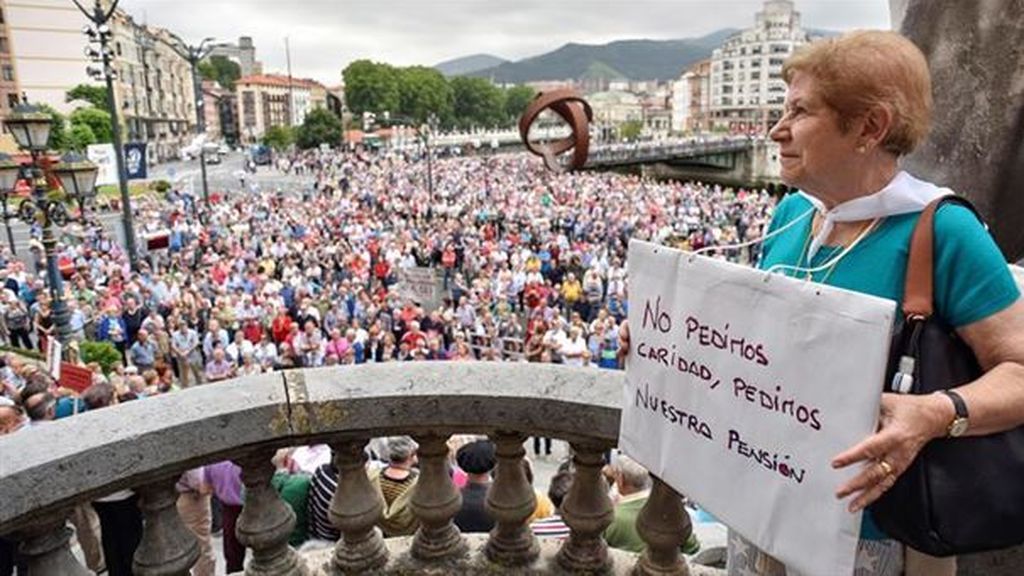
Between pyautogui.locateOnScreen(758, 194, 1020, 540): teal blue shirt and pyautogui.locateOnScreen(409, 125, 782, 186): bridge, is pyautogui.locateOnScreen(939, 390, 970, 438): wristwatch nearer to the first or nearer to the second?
pyautogui.locateOnScreen(758, 194, 1020, 540): teal blue shirt

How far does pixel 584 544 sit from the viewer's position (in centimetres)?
246

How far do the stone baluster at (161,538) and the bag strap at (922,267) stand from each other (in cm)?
193

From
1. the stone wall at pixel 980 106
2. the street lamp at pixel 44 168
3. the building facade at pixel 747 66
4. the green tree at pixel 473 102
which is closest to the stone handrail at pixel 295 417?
the stone wall at pixel 980 106

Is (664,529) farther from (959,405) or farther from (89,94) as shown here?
(89,94)

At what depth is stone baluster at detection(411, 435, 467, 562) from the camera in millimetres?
2477

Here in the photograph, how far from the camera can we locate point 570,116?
417 cm

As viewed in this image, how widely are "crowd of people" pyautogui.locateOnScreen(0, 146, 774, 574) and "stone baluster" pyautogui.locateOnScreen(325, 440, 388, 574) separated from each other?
1.07 m

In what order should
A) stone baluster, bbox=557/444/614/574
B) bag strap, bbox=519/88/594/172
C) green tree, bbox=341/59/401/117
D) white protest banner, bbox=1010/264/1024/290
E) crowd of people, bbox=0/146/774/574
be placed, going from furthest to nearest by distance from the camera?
green tree, bbox=341/59/401/117 → crowd of people, bbox=0/146/774/574 → bag strap, bbox=519/88/594/172 → stone baluster, bbox=557/444/614/574 → white protest banner, bbox=1010/264/1024/290

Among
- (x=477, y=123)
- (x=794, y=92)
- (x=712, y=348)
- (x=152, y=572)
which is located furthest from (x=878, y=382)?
(x=477, y=123)

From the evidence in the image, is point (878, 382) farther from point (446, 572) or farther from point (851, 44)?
point (446, 572)

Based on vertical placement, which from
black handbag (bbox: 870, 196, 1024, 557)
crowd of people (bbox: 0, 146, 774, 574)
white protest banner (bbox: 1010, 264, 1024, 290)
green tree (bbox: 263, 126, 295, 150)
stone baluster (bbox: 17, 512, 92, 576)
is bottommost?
crowd of people (bbox: 0, 146, 774, 574)

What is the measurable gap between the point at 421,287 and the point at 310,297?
3021 millimetres

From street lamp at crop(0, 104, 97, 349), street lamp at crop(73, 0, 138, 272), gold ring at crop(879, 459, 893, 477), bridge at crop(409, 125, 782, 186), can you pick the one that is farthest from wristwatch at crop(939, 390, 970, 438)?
bridge at crop(409, 125, 782, 186)

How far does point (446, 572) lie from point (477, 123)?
151 meters
